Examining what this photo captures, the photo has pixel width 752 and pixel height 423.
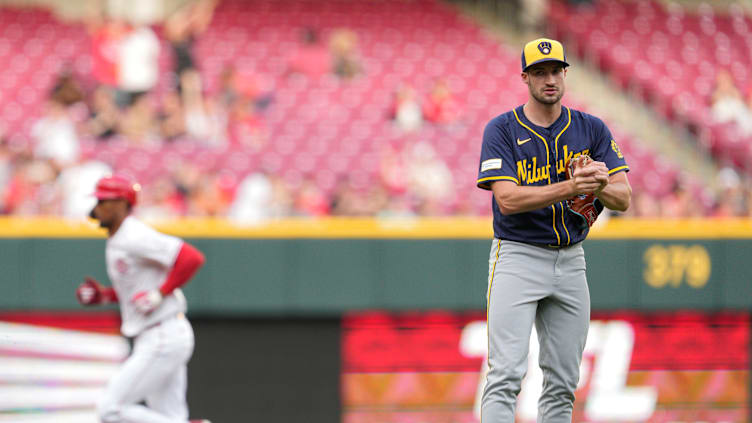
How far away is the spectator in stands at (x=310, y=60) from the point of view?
37.2 feet

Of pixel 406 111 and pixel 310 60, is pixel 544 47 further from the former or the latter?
pixel 310 60

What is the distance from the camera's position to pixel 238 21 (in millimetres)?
12938

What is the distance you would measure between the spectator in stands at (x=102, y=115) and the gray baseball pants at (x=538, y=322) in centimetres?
709

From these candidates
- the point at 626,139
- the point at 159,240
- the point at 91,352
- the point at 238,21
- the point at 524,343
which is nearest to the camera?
the point at 524,343

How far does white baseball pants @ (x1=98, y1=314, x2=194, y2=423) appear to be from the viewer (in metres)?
4.44

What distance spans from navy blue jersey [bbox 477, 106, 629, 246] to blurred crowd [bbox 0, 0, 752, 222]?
4312 millimetres

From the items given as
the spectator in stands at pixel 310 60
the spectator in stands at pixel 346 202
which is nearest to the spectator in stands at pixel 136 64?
the spectator in stands at pixel 310 60

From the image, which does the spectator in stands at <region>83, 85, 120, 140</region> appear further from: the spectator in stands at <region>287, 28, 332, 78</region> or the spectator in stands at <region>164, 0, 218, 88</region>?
the spectator in stands at <region>287, 28, 332, 78</region>

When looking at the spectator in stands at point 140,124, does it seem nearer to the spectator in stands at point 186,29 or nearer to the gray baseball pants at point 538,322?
the spectator in stands at point 186,29

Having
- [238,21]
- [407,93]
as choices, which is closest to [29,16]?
[238,21]

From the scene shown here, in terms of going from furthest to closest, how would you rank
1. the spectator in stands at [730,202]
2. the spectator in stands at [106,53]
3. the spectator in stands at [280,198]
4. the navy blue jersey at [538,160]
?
the spectator in stands at [106,53] < the spectator in stands at [730,202] < the spectator in stands at [280,198] < the navy blue jersey at [538,160]

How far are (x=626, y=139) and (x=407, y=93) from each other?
2853 mm

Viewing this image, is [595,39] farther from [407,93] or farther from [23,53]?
[23,53]

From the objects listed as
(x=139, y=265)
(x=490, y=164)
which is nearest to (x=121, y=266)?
(x=139, y=265)
